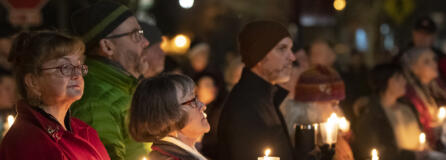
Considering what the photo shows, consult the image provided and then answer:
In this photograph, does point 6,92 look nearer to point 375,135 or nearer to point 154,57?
point 154,57

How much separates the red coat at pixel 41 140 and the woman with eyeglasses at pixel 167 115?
0.97 ft

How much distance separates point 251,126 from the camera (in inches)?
190

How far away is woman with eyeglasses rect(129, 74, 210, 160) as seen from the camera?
370 cm

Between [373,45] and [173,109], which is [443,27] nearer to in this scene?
[373,45]

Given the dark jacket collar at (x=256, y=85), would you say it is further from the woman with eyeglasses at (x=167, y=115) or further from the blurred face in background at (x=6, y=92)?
the blurred face in background at (x=6, y=92)

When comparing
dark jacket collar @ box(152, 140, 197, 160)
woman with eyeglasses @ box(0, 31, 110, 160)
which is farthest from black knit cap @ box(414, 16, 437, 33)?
woman with eyeglasses @ box(0, 31, 110, 160)

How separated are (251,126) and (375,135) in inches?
94.2

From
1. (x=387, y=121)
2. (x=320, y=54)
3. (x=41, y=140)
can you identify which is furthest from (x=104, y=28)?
(x=320, y=54)

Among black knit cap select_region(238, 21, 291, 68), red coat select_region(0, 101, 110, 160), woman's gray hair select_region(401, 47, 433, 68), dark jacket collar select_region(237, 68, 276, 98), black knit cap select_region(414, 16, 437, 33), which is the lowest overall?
red coat select_region(0, 101, 110, 160)

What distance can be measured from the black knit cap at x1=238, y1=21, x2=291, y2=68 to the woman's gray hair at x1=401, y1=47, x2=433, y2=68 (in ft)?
11.4

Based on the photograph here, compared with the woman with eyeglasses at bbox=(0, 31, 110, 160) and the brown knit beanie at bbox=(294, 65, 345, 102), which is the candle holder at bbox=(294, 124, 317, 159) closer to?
the woman with eyeglasses at bbox=(0, 31, 110, 160)

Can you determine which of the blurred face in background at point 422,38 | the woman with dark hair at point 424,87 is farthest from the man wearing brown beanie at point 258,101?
the blurred face in background at point 422,38

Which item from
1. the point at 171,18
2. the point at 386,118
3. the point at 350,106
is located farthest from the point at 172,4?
the point at 386,118

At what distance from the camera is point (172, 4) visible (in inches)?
1091
